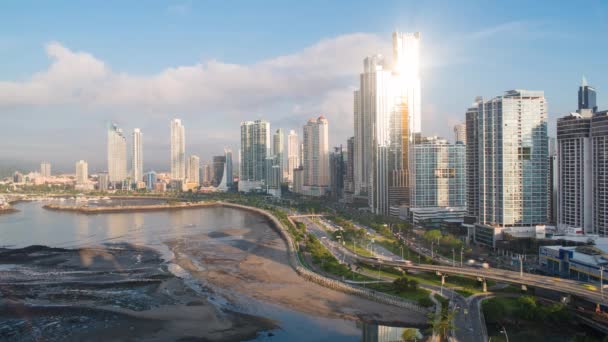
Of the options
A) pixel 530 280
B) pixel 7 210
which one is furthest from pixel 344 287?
pixel 7 210

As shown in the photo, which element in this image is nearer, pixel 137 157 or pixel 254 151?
pixel 254 151

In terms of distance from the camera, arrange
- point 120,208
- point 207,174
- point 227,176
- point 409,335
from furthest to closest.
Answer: point 207,174
point 227,176
point 120,208
point 409,335

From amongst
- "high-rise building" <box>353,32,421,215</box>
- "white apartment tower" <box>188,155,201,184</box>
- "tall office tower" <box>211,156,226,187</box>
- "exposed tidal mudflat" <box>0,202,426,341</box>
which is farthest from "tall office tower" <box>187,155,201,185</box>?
"exposed tidal mudflat" <box>0,202,426,341</box>

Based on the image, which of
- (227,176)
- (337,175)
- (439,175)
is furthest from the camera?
A: (227,176)

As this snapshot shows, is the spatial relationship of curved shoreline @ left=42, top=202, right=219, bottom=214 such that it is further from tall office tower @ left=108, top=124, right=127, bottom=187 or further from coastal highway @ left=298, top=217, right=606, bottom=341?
tall office tower @ left=108, top=124, right=127, bottom=187

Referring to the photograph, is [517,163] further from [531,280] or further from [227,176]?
[227,176]

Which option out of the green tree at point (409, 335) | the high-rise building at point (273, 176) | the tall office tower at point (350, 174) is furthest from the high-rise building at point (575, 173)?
the high-rise building at point (273, 176)
